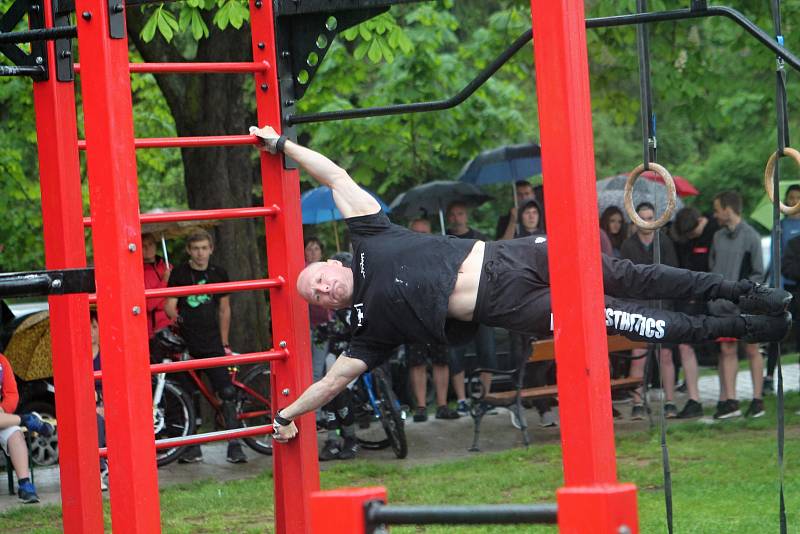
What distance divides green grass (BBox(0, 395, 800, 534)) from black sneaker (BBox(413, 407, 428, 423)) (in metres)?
A: 1.71

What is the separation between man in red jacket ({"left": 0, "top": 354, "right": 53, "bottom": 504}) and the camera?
8242mm

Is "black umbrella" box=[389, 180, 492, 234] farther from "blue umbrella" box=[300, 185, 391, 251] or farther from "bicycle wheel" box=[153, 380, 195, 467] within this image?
"bicycle wheel" box=[153, 380, 195, 467]

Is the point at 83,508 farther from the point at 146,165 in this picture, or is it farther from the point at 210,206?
the point at 146,165

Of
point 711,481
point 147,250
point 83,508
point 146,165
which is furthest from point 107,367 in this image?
point 146,165

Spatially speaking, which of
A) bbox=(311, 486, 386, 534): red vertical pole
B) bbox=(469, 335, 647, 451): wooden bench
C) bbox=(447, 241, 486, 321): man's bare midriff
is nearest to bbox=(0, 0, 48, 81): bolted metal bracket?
bbox=(447, 241, 486, 321): man's bare midriff

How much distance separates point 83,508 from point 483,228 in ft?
55.9

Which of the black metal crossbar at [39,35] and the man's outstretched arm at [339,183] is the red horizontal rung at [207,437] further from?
the black metal crossbar at [39,35]

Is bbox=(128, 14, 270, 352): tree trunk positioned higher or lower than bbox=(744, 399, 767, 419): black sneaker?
higher

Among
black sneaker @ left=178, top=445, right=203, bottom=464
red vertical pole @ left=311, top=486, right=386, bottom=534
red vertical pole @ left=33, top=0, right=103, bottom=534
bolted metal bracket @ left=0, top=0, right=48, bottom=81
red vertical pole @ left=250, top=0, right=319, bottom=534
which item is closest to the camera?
red vertical pole @ left=311, top=486, right=386, bottom=534

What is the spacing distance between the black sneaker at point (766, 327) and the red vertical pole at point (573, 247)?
6.63 feet

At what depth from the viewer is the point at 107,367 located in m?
3.97

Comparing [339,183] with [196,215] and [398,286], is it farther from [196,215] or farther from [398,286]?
[196,215]

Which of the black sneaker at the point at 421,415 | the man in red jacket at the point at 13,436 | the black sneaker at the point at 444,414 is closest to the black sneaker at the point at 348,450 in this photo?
the black sneaker at the point at 421,415

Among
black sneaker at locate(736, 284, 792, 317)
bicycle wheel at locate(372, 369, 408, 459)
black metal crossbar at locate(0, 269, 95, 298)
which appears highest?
black metal crossbar at locate(0, 269, 95, 298)
